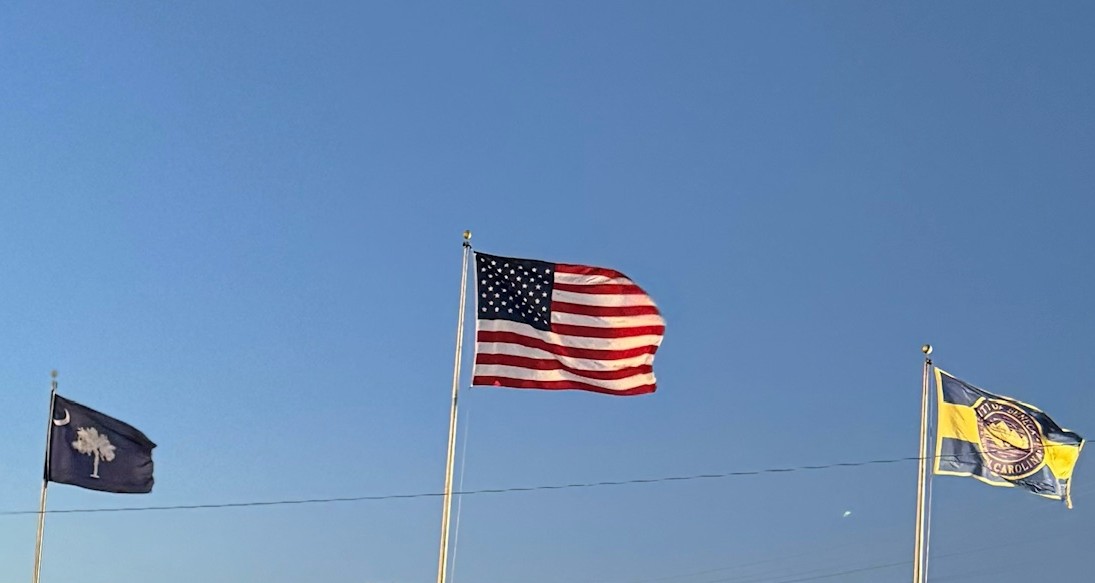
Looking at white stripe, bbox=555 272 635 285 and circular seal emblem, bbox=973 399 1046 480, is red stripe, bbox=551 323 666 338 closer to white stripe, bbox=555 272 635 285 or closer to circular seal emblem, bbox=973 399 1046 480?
white stripe, bbox=555 272 635 285

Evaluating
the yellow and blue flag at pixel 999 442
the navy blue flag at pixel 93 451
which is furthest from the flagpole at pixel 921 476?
the navy blue flag at pixel 93 451

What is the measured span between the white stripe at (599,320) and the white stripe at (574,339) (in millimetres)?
306

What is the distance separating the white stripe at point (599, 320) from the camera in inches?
1422

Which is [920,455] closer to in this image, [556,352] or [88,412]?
[556,352]

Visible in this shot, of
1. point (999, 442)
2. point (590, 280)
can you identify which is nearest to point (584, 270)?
point (590, 280)

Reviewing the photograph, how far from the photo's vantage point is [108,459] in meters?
41.7

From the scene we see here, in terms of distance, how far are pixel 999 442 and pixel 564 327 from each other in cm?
1230

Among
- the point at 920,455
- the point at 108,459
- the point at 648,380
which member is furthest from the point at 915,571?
the point at 108,459

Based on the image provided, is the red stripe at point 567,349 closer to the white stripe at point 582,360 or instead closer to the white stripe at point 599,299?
the white stripe at point 582,360

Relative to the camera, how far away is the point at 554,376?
118 ft

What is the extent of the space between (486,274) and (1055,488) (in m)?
16.1

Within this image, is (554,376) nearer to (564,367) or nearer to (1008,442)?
(564,367)

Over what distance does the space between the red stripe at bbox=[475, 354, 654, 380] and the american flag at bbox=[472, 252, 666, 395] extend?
0.02m

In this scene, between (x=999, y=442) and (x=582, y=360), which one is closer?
(x=582, y=360)
